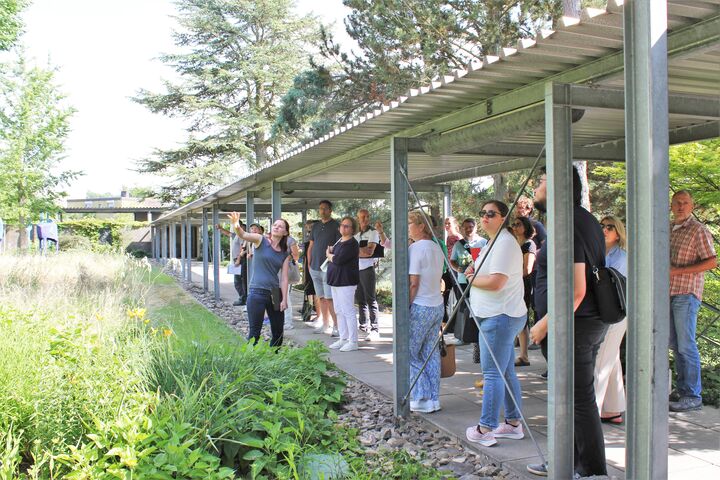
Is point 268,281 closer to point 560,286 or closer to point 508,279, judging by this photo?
point 508,279

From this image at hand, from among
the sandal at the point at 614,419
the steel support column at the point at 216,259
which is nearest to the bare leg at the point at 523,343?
the sandal at the point at 614,419

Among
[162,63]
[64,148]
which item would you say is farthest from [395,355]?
[162,63]

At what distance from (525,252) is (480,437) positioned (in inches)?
98.0

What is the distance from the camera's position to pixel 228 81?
37.4m

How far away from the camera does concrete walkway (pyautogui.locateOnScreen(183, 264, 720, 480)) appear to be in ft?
13.7

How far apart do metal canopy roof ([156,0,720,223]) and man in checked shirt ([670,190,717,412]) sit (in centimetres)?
87

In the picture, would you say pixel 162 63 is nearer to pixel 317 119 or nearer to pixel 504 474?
pixel 317 119

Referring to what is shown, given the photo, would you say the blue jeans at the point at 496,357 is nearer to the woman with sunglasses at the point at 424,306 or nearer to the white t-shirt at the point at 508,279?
the white t-shirt at the point at 508,279

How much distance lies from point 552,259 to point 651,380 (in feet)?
3.85

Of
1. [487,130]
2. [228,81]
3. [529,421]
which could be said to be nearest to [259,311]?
[529,421]

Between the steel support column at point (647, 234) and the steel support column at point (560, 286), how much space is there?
0.98 m

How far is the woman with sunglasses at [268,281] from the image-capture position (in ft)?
23.2

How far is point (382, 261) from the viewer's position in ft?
67.7

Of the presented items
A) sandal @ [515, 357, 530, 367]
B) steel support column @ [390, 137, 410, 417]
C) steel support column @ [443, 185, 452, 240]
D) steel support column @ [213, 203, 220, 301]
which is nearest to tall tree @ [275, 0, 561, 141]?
steel support column @ [443, 185, 452, 240]
